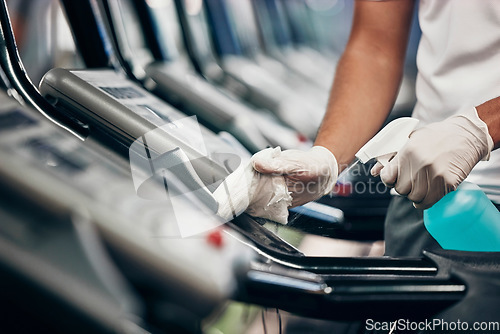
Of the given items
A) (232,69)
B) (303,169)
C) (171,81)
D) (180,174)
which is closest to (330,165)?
(303,169)

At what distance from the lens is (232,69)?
3.48 meters

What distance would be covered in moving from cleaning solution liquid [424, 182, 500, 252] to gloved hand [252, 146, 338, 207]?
21 cm

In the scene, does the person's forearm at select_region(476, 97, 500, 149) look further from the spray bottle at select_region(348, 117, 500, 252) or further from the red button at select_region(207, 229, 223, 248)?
the red button at select_region(207, 229, 223, 248)

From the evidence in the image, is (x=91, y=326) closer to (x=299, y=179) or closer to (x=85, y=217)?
(x=85, y=217)

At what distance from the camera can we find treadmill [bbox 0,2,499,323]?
581 millimetres

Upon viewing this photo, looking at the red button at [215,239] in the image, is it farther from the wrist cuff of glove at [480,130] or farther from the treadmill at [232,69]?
the treadmill at [232,69]

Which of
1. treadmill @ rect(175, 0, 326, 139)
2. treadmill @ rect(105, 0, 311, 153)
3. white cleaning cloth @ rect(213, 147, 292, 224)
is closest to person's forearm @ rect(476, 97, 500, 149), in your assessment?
white cleaning cloth @ rect(213, 147, 292, 224)

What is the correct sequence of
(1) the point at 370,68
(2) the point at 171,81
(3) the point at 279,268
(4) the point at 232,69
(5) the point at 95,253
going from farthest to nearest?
1. (4) the point at 232,69
2. (2) the point at 171,81
3. (1) the point at 370,68
4. (3) the point at 279,268
5. (5) the point at 95,253

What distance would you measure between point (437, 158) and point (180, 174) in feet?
1.42

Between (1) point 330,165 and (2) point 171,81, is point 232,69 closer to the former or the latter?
(2) point 171,81

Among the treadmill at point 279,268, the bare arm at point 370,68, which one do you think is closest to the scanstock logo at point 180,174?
the treadmill at point 279,268

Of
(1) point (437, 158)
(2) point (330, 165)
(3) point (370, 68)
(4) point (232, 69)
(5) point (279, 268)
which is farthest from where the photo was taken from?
(4) point (232, 69)

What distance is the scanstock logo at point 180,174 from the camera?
0.69 m

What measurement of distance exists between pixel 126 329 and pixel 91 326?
0.13 feet
